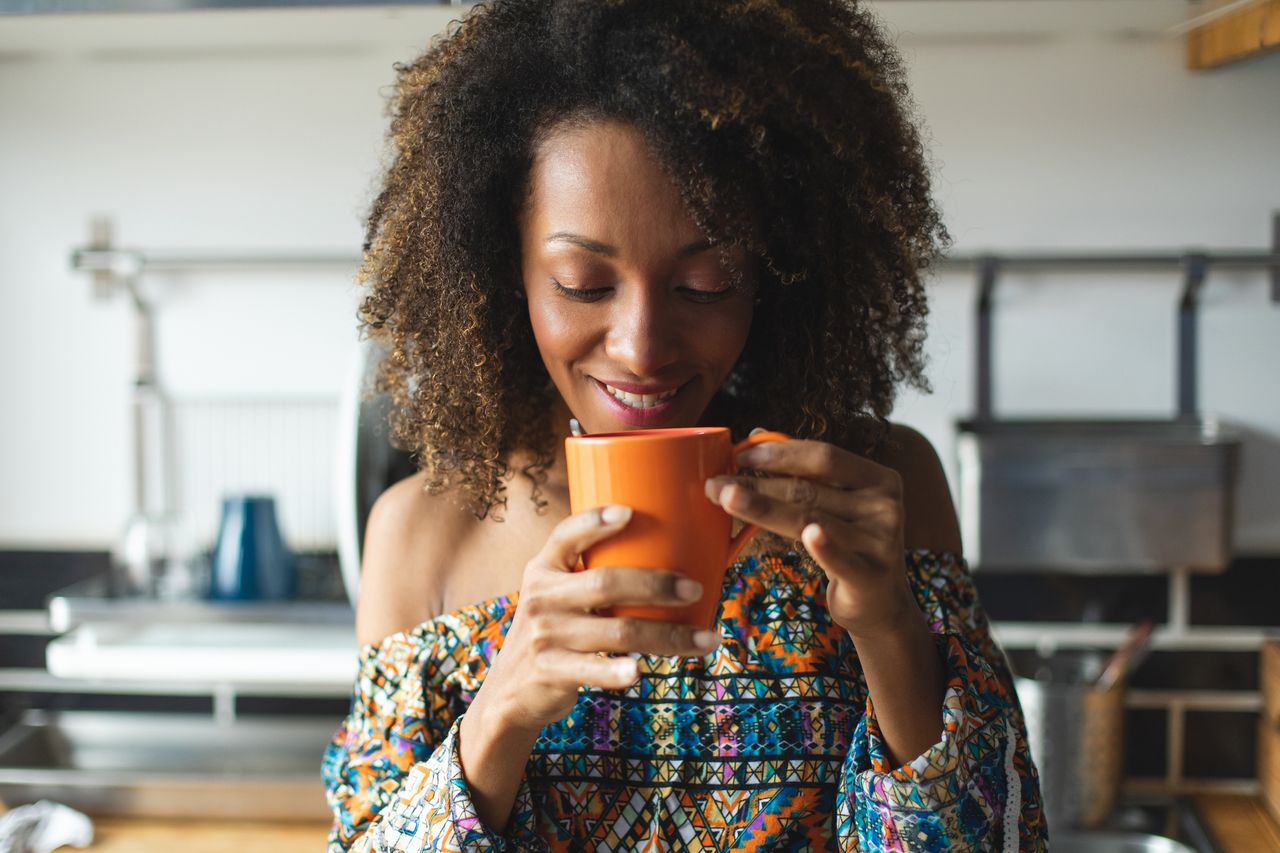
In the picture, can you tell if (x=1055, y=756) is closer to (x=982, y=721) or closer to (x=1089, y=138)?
(x=1089, y=138)

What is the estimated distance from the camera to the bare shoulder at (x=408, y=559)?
882 mm

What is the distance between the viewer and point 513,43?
77 cm

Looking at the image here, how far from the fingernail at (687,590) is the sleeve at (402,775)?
0.23 m

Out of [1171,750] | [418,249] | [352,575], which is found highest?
[418,249]

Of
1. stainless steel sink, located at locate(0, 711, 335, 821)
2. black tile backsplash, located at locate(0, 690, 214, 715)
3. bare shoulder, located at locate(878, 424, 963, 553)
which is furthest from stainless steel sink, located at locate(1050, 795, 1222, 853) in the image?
black tile backsplash, located at locate(0, 690, 214, 715)

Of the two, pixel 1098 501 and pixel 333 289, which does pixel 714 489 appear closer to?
pixel 1098 501

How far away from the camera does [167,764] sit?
1.79m

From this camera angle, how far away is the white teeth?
2.33 feet

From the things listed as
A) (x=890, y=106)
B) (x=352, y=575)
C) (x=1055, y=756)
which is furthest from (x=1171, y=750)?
(x=890, y=106)

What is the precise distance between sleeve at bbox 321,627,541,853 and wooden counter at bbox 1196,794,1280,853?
121cm

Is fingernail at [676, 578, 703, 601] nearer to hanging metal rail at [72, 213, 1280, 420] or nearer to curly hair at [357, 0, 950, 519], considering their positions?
curly hair at [357, 0, 950, 519]

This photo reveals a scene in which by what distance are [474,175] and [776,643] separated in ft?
1.21

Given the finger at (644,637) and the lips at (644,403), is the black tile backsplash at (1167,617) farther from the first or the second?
the finger at (644,637)

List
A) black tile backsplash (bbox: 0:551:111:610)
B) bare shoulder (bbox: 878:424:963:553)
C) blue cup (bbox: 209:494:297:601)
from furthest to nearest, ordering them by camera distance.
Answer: black tile backsplash (bbox: 0:551:111:610) < blue cup (bbox: 209:494:297:601) < bare shoulder (bbox: 878:424:963:553)
